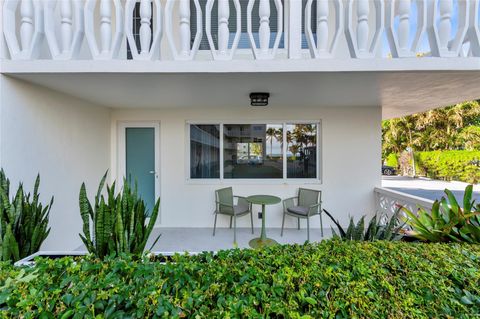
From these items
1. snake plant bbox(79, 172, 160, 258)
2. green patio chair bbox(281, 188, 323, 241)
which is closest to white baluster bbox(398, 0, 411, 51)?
green patio chair bbox(281, 188, 323, 241)

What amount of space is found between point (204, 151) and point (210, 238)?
1835mm

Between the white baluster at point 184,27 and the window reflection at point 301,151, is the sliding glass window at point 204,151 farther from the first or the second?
the white baluster at point 184,27

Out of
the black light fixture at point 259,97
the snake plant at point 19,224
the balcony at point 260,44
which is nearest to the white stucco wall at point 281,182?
the black light fixture at point 259,97

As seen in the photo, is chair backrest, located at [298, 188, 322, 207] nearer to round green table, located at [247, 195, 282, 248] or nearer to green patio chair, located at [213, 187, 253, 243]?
round green table, located at [247, 195, 282, 248]

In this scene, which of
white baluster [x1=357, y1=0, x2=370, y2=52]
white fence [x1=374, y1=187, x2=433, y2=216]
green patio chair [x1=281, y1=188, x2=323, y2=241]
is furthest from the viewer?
green patio chair [x1=281, y1=188, x2=323, y2=241]

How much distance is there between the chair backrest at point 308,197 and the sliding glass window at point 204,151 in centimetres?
182

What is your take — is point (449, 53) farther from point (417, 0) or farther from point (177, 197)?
point (177, 197)

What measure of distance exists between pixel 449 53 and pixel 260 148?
128 inches

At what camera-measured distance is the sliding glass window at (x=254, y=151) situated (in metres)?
5.04

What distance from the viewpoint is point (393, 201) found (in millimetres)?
4309

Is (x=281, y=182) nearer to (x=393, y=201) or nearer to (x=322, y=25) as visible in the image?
(x=393, y=201)

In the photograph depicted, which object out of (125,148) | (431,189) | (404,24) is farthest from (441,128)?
(125,148)

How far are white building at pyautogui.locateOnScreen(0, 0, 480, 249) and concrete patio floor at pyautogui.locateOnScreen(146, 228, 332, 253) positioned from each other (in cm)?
25

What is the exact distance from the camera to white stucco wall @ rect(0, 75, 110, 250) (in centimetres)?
272
